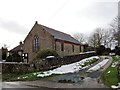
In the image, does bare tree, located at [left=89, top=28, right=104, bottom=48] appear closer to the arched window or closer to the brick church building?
the brick church building

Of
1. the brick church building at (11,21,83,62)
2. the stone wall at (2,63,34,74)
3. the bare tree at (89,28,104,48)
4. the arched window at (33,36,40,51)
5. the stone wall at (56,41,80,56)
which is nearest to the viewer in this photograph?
the stone wall at (2,63,34,74)

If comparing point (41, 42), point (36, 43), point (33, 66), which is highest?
point (41, 42)

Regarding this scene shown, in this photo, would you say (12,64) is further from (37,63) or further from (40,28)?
(40,28)

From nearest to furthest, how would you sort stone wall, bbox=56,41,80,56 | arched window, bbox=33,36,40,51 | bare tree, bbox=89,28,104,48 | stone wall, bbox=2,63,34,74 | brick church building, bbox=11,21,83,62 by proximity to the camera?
stone wall, bbox=2,63,34,74
brick church building, bbox=11,21,83,62
stone wall, bbox=56,41,80,56
arched window, bbox=33,36,40,51
bare tree, bbox=89,28,104,48

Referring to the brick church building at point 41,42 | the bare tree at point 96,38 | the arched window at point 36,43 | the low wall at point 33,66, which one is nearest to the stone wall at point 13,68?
the low wall at point 33,66

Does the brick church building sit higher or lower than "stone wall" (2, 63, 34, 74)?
higher

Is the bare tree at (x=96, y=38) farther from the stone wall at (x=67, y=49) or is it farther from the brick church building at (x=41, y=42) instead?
the brick church building at (x=41, y=42)

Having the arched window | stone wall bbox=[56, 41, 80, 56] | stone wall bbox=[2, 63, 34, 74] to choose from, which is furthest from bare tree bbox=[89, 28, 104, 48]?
stone wall bbox=[2, 63, 34, 74]

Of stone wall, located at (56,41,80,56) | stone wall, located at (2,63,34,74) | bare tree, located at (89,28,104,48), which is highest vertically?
bare tree, located at (89,28,104,48)

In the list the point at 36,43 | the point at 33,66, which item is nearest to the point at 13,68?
the point at 33,66

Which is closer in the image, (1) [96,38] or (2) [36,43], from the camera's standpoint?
(2) [36,43]

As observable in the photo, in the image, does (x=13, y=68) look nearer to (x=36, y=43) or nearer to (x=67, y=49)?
(x=36, y=43)

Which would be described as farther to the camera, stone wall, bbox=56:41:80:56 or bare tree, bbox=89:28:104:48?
bare tree, bbox=89:28:104:48

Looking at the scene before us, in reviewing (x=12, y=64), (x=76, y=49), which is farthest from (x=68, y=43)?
(x=12, y=64)
